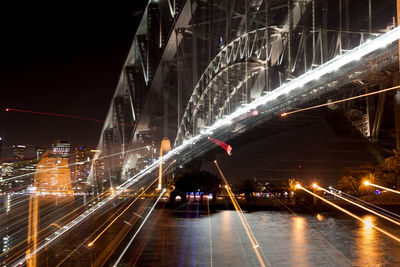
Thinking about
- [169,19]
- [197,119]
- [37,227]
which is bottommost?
[37,227]

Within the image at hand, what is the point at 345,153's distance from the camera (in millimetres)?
31531

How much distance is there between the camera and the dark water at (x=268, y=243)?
883 cm

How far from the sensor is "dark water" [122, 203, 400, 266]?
8.83m

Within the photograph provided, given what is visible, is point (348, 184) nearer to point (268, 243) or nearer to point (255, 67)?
point (255, 67)

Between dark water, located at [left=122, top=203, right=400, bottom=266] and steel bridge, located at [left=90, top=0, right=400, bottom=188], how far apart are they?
4.16m

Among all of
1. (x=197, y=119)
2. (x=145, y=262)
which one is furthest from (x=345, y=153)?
(x=145, y=262)

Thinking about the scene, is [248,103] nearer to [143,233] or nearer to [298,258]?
[143,233]

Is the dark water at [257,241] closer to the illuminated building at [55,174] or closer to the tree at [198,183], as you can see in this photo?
the tree at [198,183]

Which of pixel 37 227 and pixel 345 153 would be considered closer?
pixel 37 227

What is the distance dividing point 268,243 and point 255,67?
8691mm

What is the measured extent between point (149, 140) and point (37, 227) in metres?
26.1

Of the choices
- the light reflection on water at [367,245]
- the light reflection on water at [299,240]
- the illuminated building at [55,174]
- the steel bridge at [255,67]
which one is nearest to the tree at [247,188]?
the steel bridge at [255,67]

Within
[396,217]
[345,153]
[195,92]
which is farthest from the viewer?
[345,153]

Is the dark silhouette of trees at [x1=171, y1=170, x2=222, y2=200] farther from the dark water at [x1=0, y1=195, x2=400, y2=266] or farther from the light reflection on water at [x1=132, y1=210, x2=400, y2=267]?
the light reflection on water at [x1=132, y1=210, x2=400, y2=267]
